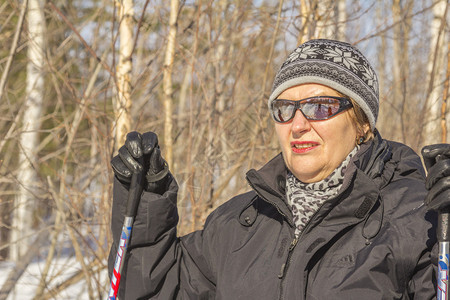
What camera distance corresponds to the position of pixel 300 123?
2.27 meters

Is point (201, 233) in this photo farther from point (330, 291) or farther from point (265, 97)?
point (265, 97)

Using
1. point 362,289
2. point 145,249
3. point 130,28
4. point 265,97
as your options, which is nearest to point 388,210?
point 362,289

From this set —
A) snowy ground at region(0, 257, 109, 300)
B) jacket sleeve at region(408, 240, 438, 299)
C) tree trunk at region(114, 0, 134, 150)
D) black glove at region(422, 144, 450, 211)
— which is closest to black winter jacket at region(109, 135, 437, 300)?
jacket sleeve at region(408, 240, 438, 299)

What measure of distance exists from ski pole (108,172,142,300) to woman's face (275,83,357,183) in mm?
620

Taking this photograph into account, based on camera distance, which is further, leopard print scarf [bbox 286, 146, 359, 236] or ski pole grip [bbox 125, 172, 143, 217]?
ski pole grip [bbox 125, 172, 143, 217]

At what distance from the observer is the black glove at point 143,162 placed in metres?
2.35

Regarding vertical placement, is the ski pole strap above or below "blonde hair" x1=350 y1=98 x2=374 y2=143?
below

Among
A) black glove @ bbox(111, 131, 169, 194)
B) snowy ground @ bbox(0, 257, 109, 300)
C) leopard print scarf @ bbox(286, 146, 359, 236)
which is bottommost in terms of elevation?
snowy ground @ bbox(0, 257, 109, 300)

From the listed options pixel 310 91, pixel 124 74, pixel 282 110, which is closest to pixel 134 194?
pixel 282 110

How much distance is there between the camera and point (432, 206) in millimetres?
1846

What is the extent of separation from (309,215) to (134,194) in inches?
27.7

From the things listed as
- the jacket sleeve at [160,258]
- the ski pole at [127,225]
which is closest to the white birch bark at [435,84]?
the jacket sleeve at [160,258]

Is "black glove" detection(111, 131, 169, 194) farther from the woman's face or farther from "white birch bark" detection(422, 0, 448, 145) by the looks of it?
"white birch bark" detection(422, 0, 448, 145)

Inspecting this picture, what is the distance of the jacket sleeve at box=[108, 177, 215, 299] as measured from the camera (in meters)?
2.39
